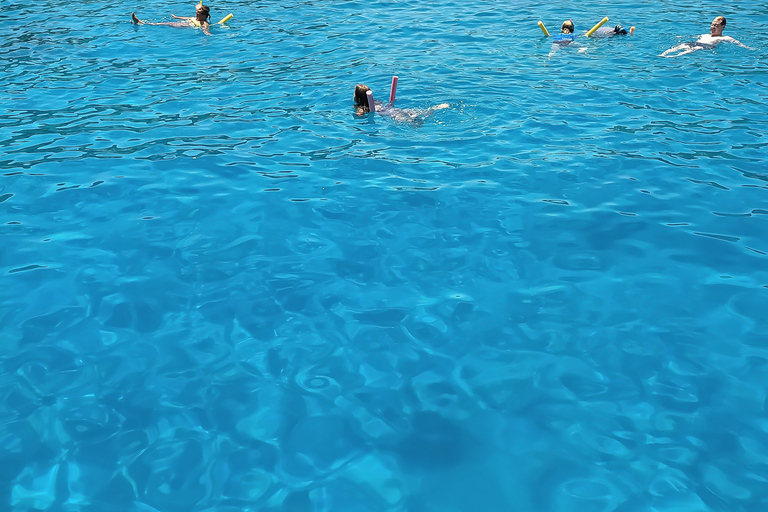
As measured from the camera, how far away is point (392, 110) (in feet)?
33.4

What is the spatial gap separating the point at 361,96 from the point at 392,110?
54 cm

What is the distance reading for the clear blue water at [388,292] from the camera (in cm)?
468

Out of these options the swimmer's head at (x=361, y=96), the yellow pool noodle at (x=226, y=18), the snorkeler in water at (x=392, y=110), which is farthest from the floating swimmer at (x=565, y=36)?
the yellow pool noodle at (x=226, y=18)

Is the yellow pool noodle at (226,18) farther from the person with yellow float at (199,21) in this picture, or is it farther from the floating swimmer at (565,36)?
the floating swimmer at (565,36)

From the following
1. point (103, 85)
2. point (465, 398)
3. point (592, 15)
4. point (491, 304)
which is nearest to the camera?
point (465, 398)

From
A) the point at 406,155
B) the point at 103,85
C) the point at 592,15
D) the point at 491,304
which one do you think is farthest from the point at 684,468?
the point at 592,15

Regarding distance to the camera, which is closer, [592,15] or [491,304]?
[491,304]

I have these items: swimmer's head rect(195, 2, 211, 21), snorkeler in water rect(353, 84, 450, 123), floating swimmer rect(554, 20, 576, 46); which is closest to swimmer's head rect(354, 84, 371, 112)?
snorkeler in water rect(353, 84, 450, 123)

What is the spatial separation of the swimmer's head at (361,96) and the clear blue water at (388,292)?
0.33m

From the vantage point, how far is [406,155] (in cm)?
907

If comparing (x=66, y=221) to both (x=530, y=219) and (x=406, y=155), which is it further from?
(x=530, y=219)

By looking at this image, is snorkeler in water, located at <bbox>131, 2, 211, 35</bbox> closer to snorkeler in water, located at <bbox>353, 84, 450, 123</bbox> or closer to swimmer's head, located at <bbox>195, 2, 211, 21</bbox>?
swimmer's head, located at <bbox>195, 2, 211, 21</bbox>

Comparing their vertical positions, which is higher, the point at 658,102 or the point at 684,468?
the point at 658,102

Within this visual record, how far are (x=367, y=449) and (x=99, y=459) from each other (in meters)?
1.99
